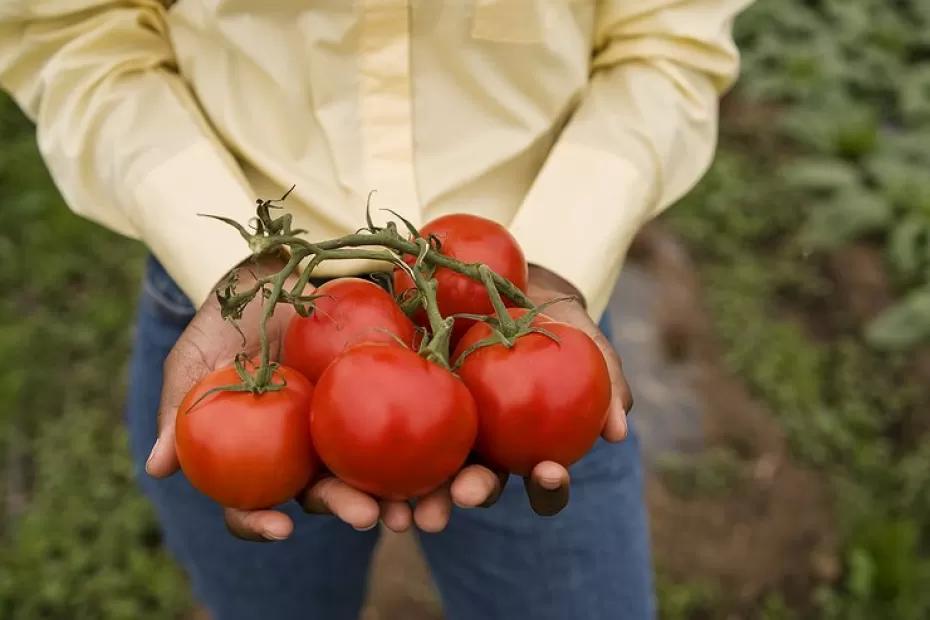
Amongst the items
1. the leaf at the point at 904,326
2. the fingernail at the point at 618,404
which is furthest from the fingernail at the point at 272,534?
the leaf at the point at 904,326

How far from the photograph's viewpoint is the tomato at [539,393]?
97 centimetres

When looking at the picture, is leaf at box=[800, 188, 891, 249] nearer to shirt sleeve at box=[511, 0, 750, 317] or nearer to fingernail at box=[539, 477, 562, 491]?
shirt sleeve at box=[511, 0, 750, 317]

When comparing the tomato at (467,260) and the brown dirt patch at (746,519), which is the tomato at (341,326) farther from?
the brown dirt patch at (746,519)

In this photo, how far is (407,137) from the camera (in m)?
1.24

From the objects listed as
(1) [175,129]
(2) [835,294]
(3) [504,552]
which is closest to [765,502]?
(2) [835,294]

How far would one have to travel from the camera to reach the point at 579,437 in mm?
998

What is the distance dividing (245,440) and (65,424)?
1747mm

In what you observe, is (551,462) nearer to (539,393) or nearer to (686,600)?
(539,393)

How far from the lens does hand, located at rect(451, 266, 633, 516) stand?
3.09ft

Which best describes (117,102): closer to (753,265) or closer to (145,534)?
(145,534)

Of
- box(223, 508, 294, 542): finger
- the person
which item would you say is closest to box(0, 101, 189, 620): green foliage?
the person

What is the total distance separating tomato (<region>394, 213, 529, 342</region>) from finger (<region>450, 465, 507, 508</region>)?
167 mm

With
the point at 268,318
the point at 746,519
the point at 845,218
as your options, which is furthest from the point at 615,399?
the point at 845,218

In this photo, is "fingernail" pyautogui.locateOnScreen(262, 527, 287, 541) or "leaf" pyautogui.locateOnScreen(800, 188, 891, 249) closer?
"fingernail" pyautogui.locateOnScreen(262, 527, 287, 541)
